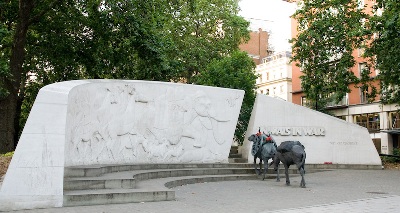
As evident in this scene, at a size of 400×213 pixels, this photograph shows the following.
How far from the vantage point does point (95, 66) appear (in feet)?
72.7

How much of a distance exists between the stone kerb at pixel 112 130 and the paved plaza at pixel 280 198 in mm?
670

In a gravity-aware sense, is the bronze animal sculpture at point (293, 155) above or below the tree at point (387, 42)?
below

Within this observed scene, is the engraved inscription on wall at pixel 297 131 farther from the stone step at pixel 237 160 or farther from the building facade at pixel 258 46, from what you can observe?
the building facade at pixel 258 46

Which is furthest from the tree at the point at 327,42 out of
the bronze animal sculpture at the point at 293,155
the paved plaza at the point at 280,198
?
the bronze animal sculpture at the point at 293,155

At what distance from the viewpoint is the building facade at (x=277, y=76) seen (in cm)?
5506

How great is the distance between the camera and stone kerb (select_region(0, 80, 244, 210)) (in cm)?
812

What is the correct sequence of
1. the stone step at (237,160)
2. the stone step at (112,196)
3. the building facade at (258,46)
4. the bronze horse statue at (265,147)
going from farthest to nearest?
the building facade at (258,46) → the stone step at (237,160) → the bronze horse statue at (265,147) → the stone step at (112,196)

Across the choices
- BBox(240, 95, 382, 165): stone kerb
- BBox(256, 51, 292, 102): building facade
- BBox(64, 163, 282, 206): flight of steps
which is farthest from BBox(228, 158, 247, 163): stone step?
BBox(256, 51, 292, 102): building facade

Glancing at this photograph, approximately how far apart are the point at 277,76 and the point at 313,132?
37757 mm

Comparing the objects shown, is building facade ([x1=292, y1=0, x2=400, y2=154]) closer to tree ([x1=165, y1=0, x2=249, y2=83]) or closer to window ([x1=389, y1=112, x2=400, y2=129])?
window ([x1=389, y1=112, x2=400, y2=129])

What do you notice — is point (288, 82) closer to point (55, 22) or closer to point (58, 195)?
point (55, 22)

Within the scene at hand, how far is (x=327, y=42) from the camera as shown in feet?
84.2

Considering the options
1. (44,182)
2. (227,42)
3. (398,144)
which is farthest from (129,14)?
(398,144)

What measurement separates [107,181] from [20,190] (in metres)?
2.33
